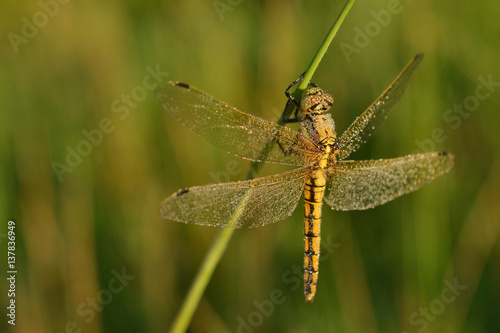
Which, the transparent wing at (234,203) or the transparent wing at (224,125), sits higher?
the transparent wing at (224,125)

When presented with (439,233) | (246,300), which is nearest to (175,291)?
(246,300)

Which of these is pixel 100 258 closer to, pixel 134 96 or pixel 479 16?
pixel 134 96

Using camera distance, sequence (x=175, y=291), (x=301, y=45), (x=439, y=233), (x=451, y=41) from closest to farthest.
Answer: (x=439, y=233) < (x=175, y=291) < (x=451, y=41) < (x=301, y=45)
